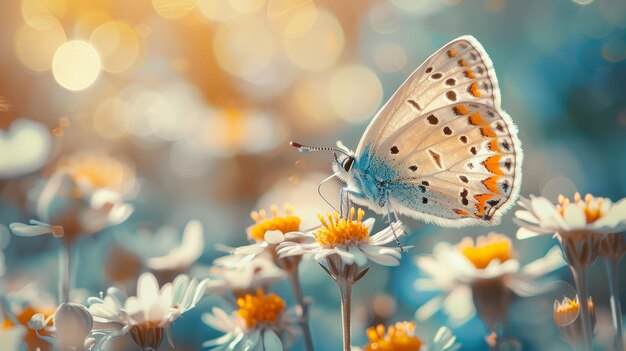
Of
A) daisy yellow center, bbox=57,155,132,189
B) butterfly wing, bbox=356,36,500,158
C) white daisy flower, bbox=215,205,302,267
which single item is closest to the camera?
white daisy flower, bbox=215,205,302,267

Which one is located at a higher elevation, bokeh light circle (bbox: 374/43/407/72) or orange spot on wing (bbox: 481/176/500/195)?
orange spot on wing (bbox: 481/176/500/195)

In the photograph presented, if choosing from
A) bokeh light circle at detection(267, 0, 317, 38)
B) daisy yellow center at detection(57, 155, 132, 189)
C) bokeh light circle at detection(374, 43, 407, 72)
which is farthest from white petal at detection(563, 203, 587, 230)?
bokeh light circle at detection(267, 0, 317, 38)

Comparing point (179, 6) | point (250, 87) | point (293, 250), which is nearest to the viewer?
point (293, 250)

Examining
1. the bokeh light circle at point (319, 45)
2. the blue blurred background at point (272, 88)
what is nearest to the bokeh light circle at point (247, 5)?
the blue blurred background at point (272, 88)

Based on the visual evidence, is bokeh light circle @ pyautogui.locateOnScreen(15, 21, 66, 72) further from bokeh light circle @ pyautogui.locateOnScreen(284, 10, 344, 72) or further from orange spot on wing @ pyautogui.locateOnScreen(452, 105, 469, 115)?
orange spot on wing @ pyautogui.locateOnScreen(452, 105, 469, 115)

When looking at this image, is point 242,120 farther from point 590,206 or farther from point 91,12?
point 590,206

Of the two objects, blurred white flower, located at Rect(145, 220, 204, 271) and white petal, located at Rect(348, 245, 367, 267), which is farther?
blurred white flower, located at Rect(145, 220, 204, 271)

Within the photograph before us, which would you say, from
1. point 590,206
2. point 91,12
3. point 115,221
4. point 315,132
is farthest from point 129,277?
point 91,12
